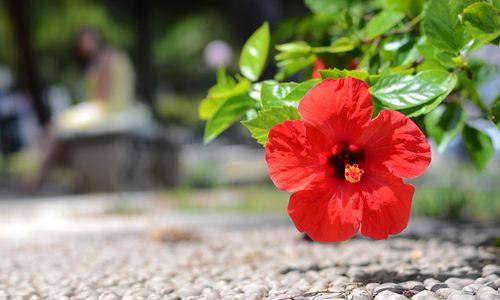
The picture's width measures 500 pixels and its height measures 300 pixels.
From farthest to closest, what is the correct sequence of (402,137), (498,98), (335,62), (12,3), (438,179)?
1. (12,3)
2. (438,179)
3. (335,62)
4. (498,98)
5. (402,137)

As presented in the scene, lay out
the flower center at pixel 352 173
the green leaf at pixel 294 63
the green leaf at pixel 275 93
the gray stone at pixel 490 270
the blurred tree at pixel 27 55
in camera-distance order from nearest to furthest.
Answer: the flower center at pixel 352 173 → the green leaf at pixel 275 93 → the gray stone at pixel 490 270 → the green leaf at pixel 294 63 → the blurred tree at pixel 27 55

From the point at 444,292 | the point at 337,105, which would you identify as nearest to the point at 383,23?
the point at 337,105

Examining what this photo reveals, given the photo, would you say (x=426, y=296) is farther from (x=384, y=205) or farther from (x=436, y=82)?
(x=436, y=82)

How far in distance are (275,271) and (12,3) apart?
1269 centimetres

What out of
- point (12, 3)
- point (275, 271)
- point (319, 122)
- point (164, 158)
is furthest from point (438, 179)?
point (319, 122)

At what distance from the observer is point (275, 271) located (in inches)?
83.4

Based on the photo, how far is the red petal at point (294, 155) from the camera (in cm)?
139

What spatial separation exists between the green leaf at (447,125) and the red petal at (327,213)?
589 millimetres

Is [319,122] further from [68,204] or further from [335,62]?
[68,204]

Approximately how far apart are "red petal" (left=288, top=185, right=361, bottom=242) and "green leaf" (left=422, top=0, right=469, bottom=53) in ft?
1.29

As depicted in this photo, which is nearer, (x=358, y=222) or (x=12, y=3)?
(x=358, y=222)

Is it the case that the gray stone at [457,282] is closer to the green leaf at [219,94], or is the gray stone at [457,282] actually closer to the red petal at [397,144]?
the red petal at [397,144]

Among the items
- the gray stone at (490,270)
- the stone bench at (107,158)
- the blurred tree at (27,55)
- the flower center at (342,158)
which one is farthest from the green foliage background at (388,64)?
the blurred tree at (27,55)

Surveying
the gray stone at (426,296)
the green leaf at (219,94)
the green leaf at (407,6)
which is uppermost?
the green leaf at (407,6)
